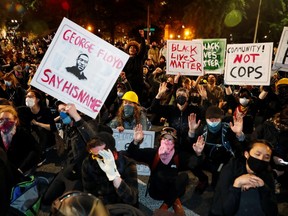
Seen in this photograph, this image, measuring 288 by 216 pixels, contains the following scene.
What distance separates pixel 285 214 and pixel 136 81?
5.04 meters

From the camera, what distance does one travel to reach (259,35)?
21.2 metres

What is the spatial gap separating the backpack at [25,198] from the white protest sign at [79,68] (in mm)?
1307

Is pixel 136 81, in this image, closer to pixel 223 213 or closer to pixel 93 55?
pixel 93 55

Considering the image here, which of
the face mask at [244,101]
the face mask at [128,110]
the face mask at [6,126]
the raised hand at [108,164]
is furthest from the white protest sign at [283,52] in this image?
the face mask at [6,126]

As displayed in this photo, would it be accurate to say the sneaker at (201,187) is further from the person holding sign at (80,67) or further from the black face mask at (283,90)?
the black face mask at (283,90)

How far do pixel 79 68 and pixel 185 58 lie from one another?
3.77 m

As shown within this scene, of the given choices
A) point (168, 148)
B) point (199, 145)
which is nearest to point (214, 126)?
point (199, 145)

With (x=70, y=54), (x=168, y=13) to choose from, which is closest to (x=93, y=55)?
(x=70, y=54)

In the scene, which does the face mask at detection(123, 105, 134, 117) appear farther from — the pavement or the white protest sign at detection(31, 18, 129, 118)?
the white protest sign at detection(31, 18, 129, 118)

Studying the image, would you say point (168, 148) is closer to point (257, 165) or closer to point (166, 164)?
point (166, 164)

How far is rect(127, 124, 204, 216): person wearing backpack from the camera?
183 inches

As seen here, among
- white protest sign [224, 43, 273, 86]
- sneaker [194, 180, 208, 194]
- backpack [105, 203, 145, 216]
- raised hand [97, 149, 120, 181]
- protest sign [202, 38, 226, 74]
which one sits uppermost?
protest sign [202, 38, 226, 74]

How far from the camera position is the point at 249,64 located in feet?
22.7

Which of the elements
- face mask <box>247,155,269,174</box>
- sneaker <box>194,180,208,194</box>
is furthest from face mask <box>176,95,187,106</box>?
face mask <box>247,155,269,174</box>
